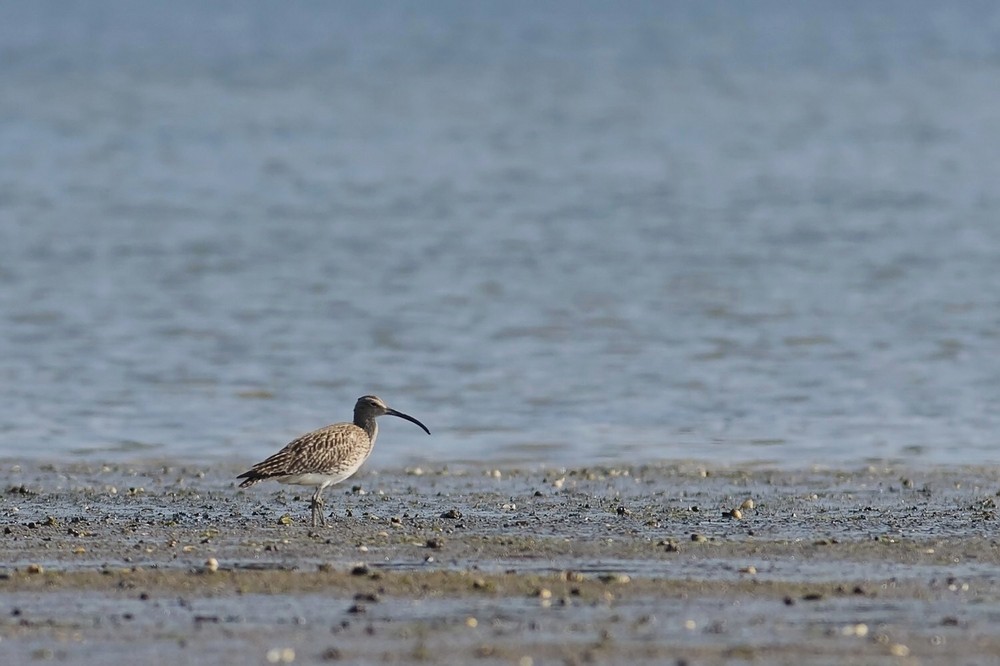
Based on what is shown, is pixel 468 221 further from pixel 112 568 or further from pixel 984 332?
pixel 112 568

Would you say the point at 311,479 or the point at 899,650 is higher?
the point at 311,479

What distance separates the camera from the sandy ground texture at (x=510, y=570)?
7.93 metres

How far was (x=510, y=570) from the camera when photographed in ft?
31.1

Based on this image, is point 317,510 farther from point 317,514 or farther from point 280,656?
point 280,656

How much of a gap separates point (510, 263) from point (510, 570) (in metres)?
16.1

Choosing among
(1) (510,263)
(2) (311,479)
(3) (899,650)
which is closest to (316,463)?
(2) (311,479)

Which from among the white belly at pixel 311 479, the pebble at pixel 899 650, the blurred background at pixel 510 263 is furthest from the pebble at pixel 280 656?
the blurred background at pixel 510 263

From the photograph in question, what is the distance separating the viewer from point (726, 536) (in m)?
10.6

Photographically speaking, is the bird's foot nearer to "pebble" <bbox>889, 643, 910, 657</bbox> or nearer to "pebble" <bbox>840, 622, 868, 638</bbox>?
"pebble" <bbox>840, 622, 868, 638</bbox>

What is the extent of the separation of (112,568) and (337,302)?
43.0 feet

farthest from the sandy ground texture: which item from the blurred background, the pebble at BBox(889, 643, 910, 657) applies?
the blurred background

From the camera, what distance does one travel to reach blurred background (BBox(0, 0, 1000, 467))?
629 inches

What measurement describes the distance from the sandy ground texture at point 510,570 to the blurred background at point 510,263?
162 cm

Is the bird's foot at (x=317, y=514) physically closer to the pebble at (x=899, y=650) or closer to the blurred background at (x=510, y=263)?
the blurred background at (x=510, y=263)
